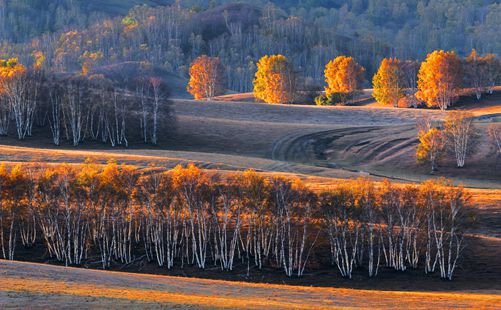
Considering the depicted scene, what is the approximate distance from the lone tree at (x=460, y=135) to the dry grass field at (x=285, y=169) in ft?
5.96

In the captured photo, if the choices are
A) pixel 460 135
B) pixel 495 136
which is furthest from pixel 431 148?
pixel 495 136

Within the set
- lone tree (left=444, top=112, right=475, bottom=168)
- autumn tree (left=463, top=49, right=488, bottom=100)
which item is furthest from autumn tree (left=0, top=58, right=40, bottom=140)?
autumn tree (left=463, top=49, right=488, bottom=100)

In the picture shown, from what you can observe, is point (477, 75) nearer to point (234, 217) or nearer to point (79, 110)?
point (79, 110)

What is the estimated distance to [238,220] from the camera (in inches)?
2997

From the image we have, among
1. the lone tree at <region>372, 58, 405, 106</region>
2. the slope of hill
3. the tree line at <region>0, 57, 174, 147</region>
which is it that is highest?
the lone tree at <region>372, 58, 405, 106</region>

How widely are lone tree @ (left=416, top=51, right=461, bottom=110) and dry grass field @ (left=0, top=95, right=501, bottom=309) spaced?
7.20 meters

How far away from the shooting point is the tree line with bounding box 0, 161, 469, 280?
244ft

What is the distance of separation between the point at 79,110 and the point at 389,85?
86.6 m

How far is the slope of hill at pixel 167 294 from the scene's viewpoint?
43.4m

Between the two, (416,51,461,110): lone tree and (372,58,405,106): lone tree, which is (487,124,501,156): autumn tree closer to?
(416,51,461,110): lone tree

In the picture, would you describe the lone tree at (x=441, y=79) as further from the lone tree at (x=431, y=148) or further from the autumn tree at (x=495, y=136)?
the lone tree at (x=431, y=148)

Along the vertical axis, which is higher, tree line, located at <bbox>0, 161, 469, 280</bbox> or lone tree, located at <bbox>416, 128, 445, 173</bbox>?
lone tree, located at <bbox>416, 128, 445, 173</bbox>

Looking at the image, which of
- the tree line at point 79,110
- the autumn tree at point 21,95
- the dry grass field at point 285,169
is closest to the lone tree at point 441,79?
the dry grass field at point 285,169

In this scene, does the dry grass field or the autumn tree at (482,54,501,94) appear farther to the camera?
the autumn tree at (482,54,501,94)
